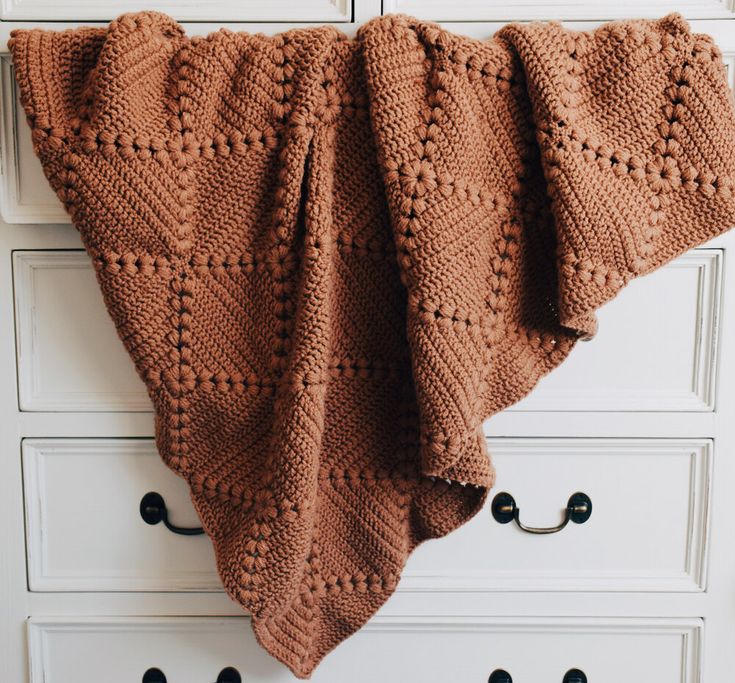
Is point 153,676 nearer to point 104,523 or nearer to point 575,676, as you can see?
point 104,523

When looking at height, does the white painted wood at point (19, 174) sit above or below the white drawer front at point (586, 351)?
above

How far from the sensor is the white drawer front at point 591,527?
2.57 feet

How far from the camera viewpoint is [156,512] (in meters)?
0.78

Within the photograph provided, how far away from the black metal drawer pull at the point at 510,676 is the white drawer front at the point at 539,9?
770 millimetres

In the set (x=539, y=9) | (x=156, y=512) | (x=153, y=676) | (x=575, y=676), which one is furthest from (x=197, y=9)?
(x=575, y=676)

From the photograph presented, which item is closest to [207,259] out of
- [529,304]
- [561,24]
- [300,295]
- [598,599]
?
[300,295]

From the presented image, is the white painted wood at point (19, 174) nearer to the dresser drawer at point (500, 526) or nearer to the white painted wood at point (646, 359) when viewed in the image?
the dresser drawer at point (500, 526)

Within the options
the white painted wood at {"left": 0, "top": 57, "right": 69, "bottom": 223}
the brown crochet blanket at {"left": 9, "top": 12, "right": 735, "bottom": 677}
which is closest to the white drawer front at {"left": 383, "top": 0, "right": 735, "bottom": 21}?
the brown crochet blanket at {"left": 9, "top": 12, "right": 735, "bottom": 677}

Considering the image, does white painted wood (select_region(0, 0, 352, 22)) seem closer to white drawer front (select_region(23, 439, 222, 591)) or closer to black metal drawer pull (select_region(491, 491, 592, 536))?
white drawer front (select_region(23, 439, 222, 591))

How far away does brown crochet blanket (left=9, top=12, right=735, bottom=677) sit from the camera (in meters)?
0.63

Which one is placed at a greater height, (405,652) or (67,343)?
(67,343)

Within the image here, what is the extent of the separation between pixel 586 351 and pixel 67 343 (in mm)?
607

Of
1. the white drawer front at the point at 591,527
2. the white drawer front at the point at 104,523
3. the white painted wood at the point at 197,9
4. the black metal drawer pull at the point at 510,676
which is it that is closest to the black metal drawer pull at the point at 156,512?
the white drawer front at the point at 104,523

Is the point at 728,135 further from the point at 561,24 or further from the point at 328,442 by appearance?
the point at 328,442
